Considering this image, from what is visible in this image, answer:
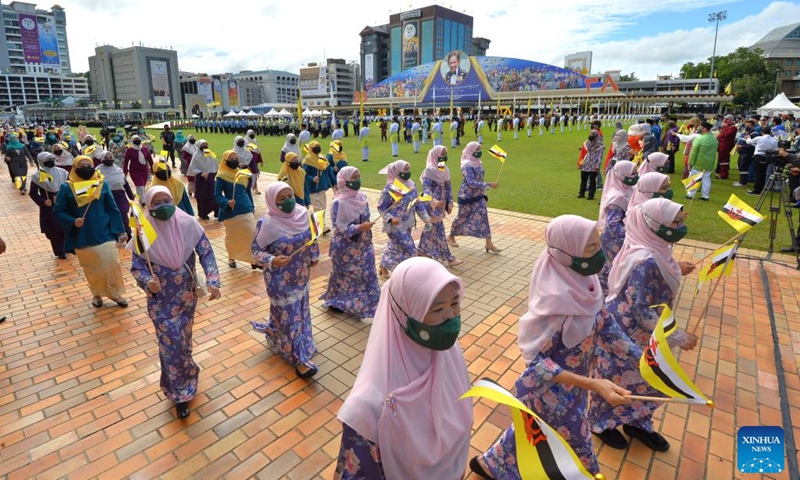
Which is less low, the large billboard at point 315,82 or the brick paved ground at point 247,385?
the large billboard at point 315,82

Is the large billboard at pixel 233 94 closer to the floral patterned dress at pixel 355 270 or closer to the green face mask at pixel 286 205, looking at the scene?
the floral patterned dress at pixel 355 270

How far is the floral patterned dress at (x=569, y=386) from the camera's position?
2197mm

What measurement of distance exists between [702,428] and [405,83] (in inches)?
2889

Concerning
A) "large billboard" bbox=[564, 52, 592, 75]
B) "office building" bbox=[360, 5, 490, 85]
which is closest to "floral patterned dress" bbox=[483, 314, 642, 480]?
"large billboard" bbox=[564, 52, 592, 75]

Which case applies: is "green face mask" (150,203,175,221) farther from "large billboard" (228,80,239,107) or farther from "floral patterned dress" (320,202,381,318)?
"large billboard" (228,80,239,107)

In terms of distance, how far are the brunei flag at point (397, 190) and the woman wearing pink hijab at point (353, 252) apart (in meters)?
0.39

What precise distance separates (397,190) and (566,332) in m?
3.30

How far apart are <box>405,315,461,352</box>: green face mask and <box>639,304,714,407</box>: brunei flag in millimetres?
948

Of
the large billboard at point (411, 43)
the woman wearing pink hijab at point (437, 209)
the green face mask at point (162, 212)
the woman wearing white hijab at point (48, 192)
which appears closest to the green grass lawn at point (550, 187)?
the woman wearing pink hijab at point (437, 209)

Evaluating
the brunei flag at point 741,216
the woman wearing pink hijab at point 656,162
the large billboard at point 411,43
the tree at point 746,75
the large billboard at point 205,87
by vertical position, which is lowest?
the brunei flag at point 741,216

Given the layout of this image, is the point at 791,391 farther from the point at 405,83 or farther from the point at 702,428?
the point at 405,83

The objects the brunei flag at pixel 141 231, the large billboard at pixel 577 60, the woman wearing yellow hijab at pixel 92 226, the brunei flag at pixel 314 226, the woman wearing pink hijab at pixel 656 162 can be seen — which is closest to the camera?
the brunei flag at pixel 141 231

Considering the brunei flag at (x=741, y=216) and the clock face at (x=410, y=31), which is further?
the clock face at (x=410, y=31)

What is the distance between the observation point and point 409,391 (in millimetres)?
1643
